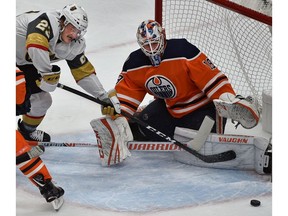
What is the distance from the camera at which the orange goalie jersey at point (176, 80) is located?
9.16ft

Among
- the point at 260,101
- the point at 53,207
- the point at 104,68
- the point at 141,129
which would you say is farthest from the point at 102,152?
the point at 104,68

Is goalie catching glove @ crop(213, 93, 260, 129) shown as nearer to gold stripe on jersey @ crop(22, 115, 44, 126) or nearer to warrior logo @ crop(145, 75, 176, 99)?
warrior logo @ crop(145, 75, 176, 99)

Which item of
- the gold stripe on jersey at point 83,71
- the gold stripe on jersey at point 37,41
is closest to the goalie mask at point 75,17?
the gold stripe on jersey at point 37,41

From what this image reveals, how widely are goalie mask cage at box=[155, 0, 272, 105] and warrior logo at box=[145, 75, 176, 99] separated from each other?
54 cm

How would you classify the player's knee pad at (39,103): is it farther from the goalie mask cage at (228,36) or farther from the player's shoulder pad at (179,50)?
the goalie mask cage at (228,36)

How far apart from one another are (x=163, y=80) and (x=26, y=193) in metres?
0.81

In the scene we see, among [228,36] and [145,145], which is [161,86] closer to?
[145,145]

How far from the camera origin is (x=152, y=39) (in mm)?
2727

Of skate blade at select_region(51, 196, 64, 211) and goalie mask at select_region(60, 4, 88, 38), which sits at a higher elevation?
goalie mask at select_region(60, 4, 88, 38)

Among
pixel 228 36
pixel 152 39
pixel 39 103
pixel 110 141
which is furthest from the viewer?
pixel 228 36

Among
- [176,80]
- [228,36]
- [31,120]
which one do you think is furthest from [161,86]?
[228,36]

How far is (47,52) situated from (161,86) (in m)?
0.56

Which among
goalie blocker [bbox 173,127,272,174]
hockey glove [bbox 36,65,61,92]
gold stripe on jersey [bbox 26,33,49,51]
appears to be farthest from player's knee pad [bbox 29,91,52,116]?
goalie blocker [bbox 173,127,272,174]

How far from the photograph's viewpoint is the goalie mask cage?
3.22 m
